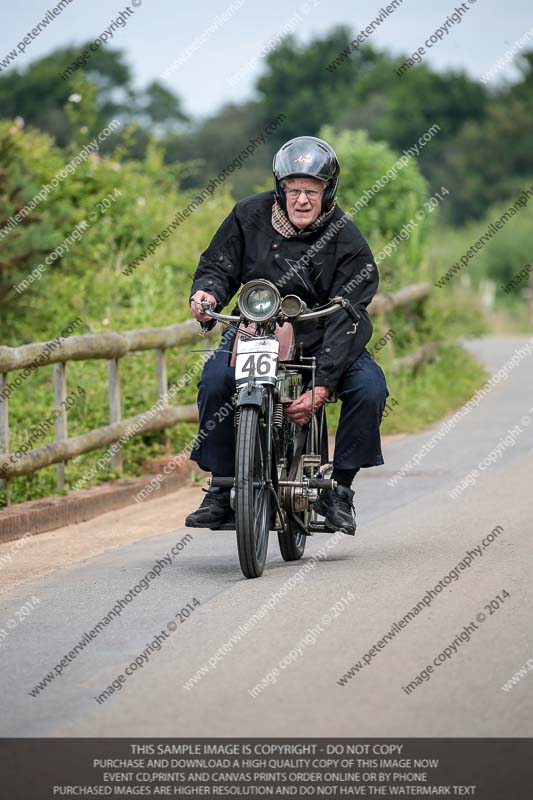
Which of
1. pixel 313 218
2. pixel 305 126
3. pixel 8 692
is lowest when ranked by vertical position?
pixel 8 692

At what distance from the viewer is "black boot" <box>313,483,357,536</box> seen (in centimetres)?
835

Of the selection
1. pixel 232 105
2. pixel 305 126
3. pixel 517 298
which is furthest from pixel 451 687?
pixel 232 105

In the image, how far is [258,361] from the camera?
303 inches

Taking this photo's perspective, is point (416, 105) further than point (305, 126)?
No

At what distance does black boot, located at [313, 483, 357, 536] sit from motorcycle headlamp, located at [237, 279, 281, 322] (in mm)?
1261

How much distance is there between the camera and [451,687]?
18.3 ft

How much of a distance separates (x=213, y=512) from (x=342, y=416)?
930 millimetres

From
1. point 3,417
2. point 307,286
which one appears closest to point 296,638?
point 307,286

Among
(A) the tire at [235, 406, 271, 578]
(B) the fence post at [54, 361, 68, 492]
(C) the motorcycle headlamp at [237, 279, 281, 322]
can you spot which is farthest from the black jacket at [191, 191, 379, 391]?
(B) the fence post at [54, 361, 68, 492]

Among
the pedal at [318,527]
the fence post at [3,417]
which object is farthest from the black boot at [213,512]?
the fence post at [3,417]

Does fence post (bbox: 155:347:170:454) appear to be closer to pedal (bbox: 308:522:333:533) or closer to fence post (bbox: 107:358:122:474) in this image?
fence post (bbox: 107:358:122:474)
